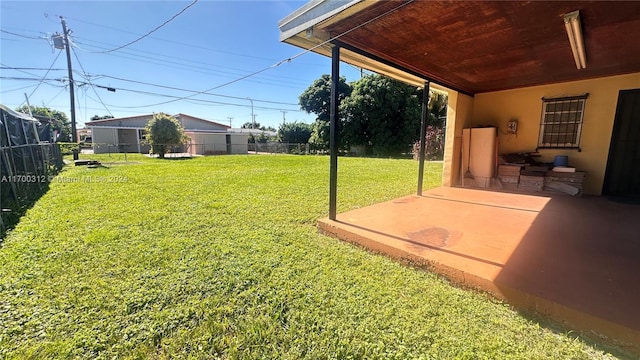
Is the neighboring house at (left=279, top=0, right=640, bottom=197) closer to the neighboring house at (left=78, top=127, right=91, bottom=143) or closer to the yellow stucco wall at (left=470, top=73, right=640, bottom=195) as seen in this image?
the yellow stucco wall at (left=470, top=73, right=640, bottom=195)

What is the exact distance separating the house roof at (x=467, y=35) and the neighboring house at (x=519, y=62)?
1 centimetres

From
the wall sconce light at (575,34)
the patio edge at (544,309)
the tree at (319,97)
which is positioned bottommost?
the patio edge at (544,309)

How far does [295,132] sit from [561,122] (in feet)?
83.7

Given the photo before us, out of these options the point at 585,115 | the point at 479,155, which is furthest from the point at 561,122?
the point at 479,155

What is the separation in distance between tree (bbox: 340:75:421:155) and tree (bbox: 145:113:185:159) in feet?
40.7

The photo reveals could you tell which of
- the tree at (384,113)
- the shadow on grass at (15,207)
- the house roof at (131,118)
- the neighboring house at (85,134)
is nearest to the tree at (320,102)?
the tree at (384,113)

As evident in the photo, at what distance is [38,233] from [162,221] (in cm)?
144

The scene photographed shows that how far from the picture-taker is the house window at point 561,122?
18.1 ft

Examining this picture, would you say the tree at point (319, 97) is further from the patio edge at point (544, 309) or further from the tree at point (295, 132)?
the patio edge at point (544, 309)

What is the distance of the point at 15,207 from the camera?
4684 millimetres

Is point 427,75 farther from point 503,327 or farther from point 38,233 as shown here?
point 38,233

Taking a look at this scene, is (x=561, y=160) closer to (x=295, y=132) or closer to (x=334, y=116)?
(x=334, y=116)

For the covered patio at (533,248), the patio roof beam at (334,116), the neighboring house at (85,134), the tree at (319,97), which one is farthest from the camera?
the neighboring house at (85,134)

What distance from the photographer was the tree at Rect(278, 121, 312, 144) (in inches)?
1161
